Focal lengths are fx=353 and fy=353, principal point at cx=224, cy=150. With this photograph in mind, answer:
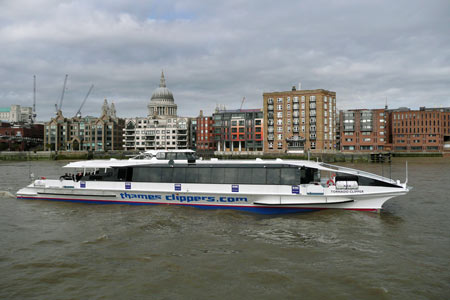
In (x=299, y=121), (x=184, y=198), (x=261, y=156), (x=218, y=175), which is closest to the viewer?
(x=218, y=175)

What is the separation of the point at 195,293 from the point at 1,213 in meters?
16.1

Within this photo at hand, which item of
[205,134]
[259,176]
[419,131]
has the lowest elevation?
[259,176]

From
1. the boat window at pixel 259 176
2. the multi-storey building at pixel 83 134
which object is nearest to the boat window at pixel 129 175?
the boat window at pixel 259 176

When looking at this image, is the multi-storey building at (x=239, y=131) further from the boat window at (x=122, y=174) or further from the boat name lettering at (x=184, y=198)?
the boat name lettering at (x=184, y=198)

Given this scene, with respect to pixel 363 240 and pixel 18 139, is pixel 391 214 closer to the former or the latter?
pixel 363 240

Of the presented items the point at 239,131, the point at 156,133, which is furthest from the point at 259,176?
the point at 156,133

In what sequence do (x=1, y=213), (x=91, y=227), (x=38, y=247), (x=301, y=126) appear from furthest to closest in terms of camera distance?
(x=301, y=126) < (x=1, y=213) < (x=91, y=227) < (x=38, y=247)

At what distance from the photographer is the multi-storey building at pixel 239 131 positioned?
358 feet

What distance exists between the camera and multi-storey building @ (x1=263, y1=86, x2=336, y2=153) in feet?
318

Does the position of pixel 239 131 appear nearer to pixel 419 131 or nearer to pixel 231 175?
pixel 419 131

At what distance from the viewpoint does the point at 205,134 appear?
4643 inches

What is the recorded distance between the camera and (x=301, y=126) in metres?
99.1

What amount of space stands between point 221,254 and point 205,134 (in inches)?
4155

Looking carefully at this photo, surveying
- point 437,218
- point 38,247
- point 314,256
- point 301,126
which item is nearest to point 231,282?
point 314,256
